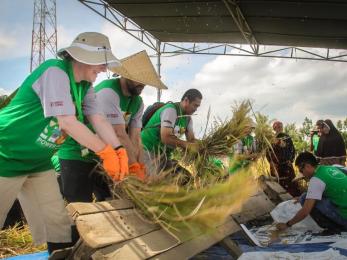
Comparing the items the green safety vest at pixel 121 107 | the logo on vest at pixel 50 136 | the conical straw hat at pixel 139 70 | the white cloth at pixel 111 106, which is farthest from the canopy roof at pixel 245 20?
the logo on vest at pixel 50 136

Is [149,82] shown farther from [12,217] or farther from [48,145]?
[12,217]

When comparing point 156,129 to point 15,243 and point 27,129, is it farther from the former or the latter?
point 27,129

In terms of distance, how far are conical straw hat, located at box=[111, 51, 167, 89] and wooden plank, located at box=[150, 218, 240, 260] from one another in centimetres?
121

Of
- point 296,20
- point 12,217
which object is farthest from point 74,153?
point 296,20

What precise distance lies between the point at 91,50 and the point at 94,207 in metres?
0.82

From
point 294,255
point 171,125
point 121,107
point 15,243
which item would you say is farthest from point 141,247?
point 15,243

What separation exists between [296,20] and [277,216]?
4386 mm

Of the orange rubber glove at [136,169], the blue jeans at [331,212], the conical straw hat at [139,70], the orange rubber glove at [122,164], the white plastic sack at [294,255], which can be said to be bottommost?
the white plastic sack at [294,255]

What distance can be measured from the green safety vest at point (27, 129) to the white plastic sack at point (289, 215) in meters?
2.67

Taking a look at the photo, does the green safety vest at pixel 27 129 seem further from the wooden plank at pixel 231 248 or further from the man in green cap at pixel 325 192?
the man in green cap at pixel 325 192

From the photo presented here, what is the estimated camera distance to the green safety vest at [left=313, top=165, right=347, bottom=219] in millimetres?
3754

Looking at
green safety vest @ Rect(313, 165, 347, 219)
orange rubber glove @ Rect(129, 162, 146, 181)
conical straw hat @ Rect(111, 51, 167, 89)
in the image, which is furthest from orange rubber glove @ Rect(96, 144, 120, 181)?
green safety vest @ Rect(313, 165, 347, 219)

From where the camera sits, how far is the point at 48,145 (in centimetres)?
223

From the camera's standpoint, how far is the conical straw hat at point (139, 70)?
120 inches
